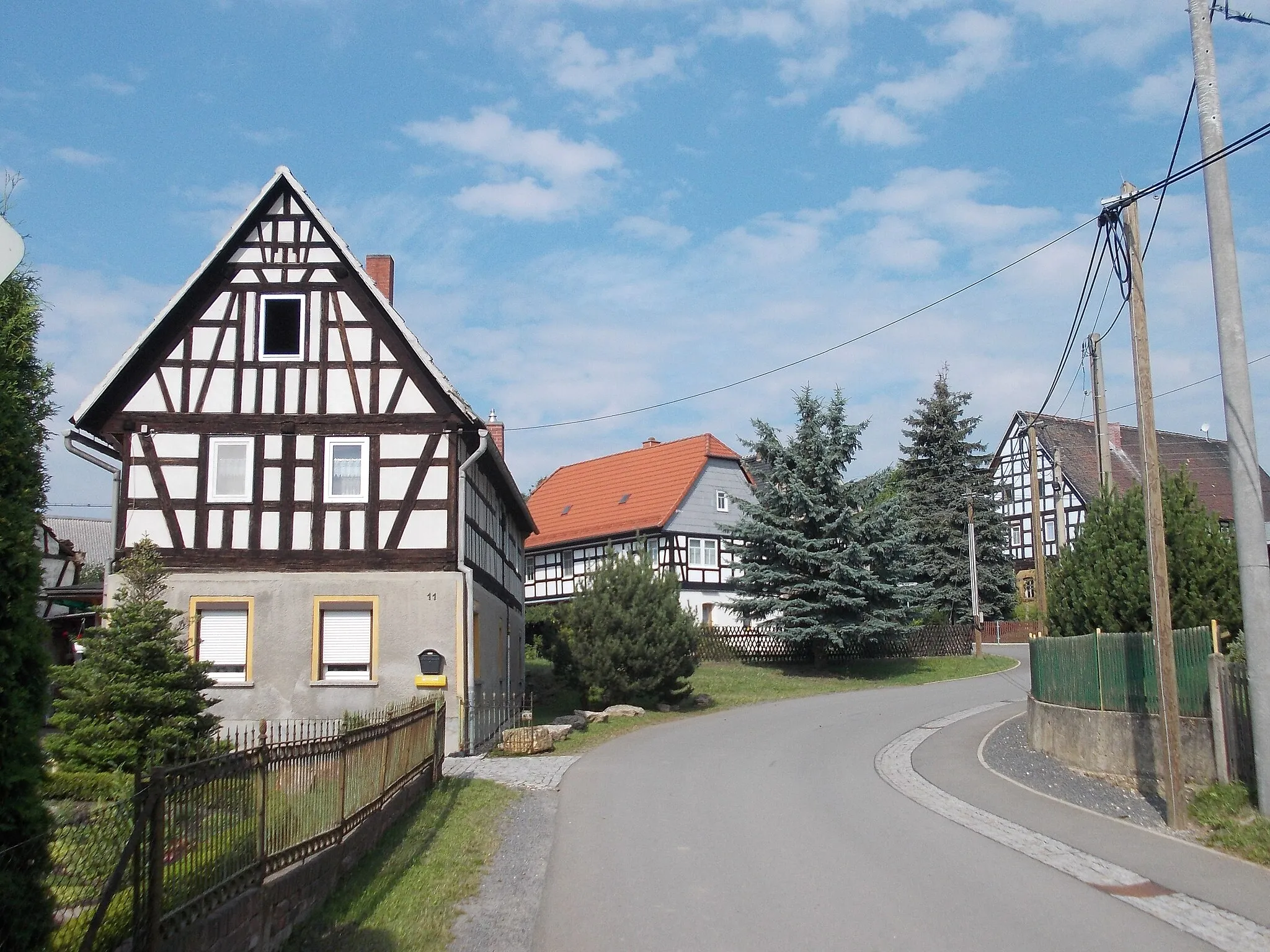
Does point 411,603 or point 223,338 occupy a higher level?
point 223,338

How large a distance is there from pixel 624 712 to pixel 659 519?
68.3 feet

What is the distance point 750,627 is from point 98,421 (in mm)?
25218

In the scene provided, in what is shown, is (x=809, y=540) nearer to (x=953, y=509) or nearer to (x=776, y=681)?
(x=776, y=681)

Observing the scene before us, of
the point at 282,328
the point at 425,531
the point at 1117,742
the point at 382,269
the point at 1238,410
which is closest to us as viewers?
the point at 1238,410

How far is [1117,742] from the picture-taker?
51.8ft

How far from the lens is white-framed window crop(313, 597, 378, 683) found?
20047 mm

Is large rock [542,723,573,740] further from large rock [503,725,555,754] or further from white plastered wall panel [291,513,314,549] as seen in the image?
white plastered wall panel [291,513,314,549]

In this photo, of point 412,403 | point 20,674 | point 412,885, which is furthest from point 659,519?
point 20,674

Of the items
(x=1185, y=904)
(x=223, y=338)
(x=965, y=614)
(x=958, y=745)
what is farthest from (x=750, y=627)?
(x=1185, y=904)

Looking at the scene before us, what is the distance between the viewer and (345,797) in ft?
32.2

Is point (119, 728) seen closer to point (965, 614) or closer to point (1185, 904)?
point (1185, 904)

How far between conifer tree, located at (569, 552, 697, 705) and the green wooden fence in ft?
31.6

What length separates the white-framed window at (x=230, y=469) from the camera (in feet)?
67.9

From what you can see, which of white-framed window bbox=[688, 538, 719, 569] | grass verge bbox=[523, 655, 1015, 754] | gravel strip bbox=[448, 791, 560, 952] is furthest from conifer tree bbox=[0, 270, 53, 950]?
white-framed window bbox=[688, 538, 719, 569]
